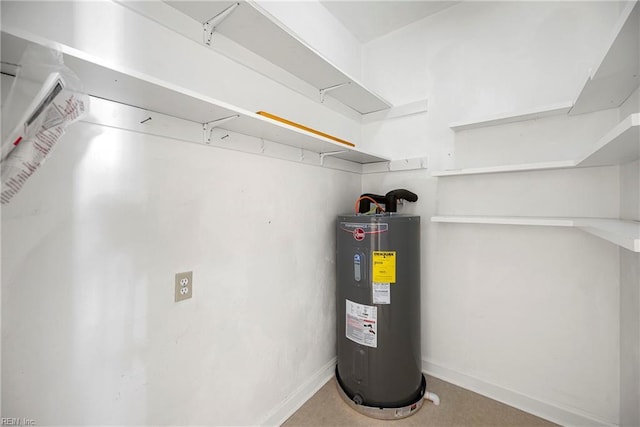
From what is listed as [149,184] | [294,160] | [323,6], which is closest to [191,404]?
[149,184]

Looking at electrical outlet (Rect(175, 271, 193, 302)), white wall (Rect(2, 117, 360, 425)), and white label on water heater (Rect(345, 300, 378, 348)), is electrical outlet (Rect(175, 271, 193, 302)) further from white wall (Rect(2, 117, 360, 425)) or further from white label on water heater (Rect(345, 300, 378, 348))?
white label on water heater (Rect(345, 300, 378, 348))

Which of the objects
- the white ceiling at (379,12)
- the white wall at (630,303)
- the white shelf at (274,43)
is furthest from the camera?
the white ceiling at (379,12)

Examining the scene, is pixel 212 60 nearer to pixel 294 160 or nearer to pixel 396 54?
pixel 294 160

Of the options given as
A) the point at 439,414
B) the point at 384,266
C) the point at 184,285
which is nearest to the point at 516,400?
the point at 439,414

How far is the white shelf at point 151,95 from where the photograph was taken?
0.61m

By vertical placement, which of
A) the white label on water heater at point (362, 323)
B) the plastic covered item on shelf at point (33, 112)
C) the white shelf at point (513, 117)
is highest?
the white shelf at point (513, 117)

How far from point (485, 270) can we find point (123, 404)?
77.3 inches

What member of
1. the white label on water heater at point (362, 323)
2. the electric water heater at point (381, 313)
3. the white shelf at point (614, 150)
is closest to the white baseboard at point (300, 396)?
the electric water heater at point (381, 313)

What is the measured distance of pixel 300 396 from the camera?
157cm

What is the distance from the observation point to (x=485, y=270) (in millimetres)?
1672

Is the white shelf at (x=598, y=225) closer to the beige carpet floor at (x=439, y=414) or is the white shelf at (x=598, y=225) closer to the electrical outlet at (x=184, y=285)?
the beige carpet floor at (x=439, y=414)

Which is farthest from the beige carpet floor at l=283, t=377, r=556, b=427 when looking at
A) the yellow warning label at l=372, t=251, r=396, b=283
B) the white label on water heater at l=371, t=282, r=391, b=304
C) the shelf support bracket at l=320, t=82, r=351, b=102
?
the shelf support bracket at l=320, t=82, r=351, b=102

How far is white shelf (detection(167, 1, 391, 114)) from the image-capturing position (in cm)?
102

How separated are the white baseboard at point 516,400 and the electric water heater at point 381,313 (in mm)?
324
